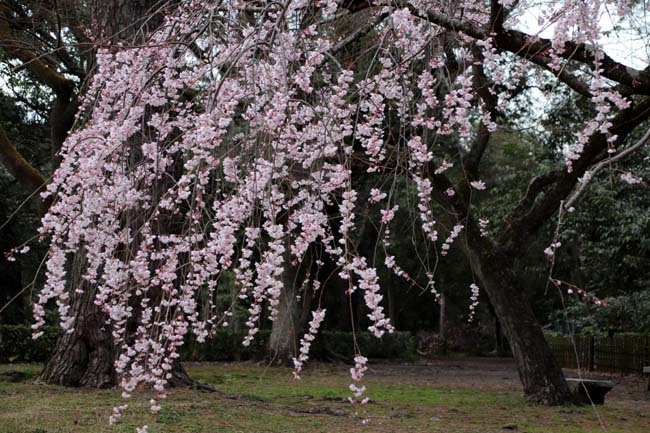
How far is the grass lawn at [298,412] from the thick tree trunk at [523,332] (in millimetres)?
256

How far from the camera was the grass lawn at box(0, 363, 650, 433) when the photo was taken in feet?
18.1

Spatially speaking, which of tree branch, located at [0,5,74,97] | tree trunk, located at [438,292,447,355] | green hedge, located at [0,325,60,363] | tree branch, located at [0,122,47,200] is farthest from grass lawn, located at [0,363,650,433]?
tree trunk, located at [438,292,447,355]

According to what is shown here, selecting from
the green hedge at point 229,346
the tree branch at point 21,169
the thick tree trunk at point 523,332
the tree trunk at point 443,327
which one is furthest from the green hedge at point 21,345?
the tree trunk at point 443,327

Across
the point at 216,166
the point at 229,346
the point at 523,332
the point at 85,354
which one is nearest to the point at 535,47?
the point at 216,166

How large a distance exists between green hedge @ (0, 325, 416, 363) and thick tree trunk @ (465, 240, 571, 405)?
4.66 meters

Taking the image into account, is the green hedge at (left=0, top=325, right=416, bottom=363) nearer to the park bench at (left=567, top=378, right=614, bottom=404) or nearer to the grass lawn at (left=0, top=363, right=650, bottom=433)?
the grass lawn at (left=0, top=363, right=650, bottom=433)

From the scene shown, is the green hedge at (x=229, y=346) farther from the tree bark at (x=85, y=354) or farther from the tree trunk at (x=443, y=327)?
the tree trunk at (x=443, y=327)

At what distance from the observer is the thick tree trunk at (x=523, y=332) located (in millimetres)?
7895

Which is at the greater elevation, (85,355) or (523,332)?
(523,332)

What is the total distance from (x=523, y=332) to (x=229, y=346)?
10.1 m

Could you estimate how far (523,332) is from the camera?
7.92 m

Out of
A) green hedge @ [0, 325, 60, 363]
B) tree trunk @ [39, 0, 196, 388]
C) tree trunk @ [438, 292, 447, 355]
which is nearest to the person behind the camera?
tree trunk @ [39, 0, 196, 388]

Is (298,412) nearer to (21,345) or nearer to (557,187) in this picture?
(557,187)

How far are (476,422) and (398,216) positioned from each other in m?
11.6
